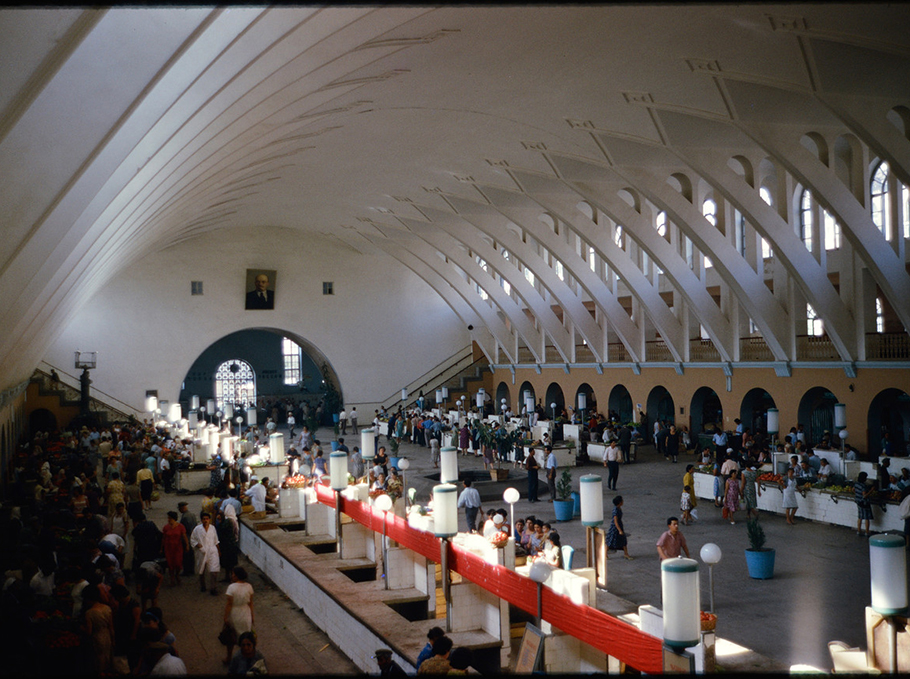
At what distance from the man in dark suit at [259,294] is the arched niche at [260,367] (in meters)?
4.43

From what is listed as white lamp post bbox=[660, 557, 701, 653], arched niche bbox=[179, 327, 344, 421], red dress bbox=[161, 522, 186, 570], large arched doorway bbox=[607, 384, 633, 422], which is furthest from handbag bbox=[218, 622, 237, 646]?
arched niche bbox=[179, 327, 344, 421]

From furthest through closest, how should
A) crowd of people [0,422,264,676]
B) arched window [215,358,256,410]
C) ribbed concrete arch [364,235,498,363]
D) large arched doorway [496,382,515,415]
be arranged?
arched window [215,358,256,410], large arched doorway [496,382,515,415], ribbed concrete arch [364,235,498,363], crowd of people [0,422,264,676]

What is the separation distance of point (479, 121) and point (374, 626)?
12098 mm

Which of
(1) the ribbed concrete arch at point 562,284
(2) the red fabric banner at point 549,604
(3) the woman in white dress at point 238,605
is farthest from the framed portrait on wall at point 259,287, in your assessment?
(3) the woman in white dress at point 238,605

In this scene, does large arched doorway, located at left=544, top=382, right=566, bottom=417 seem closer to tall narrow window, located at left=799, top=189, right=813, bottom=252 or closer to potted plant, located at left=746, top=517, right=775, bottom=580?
tall narrow window, located at left=799, top=189, right=813, bottom=252

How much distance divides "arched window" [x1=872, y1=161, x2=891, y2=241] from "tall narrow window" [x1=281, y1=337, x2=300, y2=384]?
30.6m

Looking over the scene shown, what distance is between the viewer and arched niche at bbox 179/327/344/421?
4019 centimetres

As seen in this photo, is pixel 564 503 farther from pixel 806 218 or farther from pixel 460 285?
pixel 460 285

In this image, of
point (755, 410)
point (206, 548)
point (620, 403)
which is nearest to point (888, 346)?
point (755, 410)

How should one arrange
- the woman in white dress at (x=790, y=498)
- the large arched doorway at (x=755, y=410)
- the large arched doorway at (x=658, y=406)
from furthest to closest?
the large arched doorway at (x=658, y=406) < the large arched doorway at (x=755, y=410) < the woman in white dress at (x=790, y=498)

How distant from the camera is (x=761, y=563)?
10789mm

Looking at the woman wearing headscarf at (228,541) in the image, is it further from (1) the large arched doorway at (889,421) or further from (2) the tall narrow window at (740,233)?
(2) the tall narrow window at (740,233)

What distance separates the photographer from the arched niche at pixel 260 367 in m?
40.2

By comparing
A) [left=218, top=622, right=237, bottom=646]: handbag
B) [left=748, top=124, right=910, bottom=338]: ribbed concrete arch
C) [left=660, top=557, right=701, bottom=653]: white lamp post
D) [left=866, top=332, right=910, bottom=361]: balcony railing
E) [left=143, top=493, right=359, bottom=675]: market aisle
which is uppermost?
[left=748, top=124, right=910, bottom=338]: ribbed concrete arch
